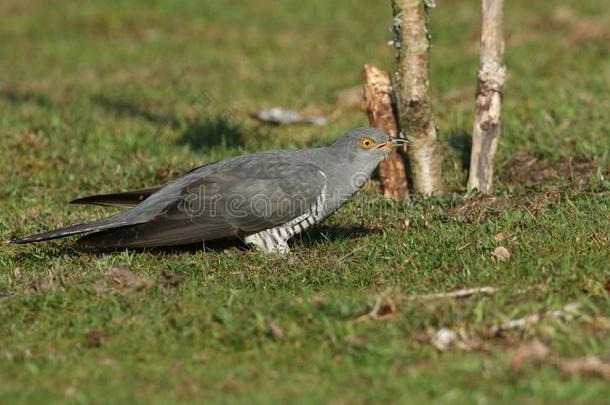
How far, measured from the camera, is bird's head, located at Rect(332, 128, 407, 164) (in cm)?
674

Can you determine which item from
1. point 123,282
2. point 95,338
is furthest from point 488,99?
point 95,338

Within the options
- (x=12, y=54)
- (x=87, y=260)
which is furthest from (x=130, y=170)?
(x=12, y=54)

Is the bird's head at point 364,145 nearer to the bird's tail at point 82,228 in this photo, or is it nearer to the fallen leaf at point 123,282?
the bird's tail at point 82,228

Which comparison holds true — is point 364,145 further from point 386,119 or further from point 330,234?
point 386,119

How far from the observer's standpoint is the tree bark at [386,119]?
7746 millimetres

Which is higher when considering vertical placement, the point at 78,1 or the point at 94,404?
the point at 78,1

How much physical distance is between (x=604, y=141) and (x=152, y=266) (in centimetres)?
404

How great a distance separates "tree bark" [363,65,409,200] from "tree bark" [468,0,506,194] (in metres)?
0.54

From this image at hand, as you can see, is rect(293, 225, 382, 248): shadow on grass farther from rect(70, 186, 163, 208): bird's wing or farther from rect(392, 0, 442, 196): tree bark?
rect(70, 186, 163, 208): bird's wing

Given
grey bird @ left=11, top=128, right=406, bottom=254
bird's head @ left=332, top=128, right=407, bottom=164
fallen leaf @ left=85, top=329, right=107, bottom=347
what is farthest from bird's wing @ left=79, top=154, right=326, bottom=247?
fallen leaf @ left=85, top=329, right=107, bottom=347

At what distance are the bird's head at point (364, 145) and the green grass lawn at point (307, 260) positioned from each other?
0.48 meters

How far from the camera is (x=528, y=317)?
15.7ft

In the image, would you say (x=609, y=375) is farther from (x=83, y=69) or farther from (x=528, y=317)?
(x=83, y=69)

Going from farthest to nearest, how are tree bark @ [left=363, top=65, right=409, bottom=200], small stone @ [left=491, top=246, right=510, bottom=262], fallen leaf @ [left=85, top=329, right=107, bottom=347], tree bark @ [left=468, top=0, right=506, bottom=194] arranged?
tree bark @ [left=363, top=65, right=409, bottom=200] < tree bark @ [left=468, top=0, right=506, bottom=194] < small stone @ [left=491, top=246, right=510, bottom=262] < fallen leaf @ [left=85, top=329, right=107, bottom=347]
